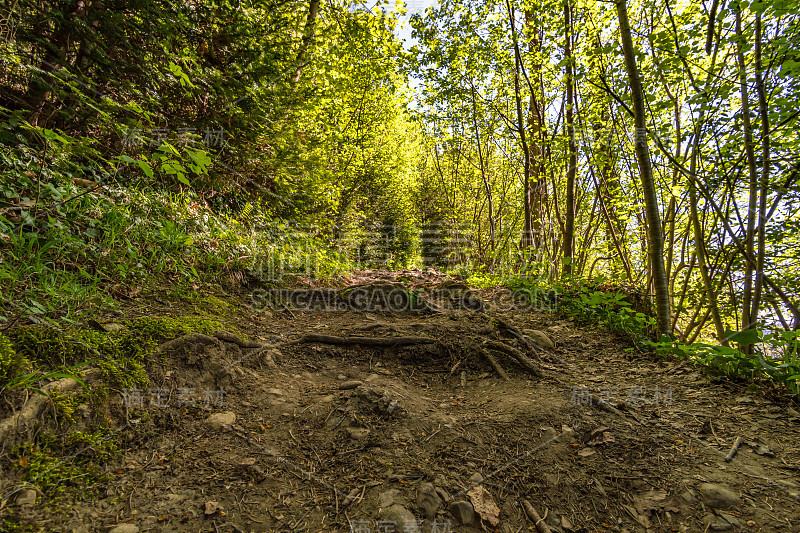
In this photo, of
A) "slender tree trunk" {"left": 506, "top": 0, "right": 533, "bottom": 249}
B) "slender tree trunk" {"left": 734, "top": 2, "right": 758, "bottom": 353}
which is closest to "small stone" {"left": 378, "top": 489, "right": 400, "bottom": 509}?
"slender tree trunk" {"left": 734, "top": 2, "right": 758, "bottom": 353}

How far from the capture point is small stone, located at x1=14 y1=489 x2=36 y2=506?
1.36 m

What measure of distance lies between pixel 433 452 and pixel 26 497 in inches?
77.2

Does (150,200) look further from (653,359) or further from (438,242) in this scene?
(438,242)

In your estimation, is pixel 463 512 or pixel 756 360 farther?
Answer: pixel 756 360

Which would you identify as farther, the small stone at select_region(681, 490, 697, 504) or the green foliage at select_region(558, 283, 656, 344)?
the green foliage at select_region(558, 283, 656, 344)

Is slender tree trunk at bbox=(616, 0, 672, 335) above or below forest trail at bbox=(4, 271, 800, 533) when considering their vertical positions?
above

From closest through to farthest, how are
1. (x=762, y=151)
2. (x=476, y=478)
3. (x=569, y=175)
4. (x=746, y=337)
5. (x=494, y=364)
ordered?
(x=476, y=478), (x=746, y=337), (x=494, y=364), (x=762, y=151), (x=569, y=175)

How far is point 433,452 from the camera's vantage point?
2180mm

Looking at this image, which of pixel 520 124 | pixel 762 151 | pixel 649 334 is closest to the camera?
pixel 762 151

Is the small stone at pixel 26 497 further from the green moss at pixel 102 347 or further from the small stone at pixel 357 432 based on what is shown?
the small stone at pixel 357 432

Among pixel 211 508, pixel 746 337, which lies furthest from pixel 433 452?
pixel 746 337

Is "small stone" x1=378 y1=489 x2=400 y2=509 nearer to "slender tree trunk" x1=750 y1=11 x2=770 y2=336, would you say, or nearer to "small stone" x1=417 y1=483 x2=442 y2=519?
"small stone" x1=417 y1=483 x2=442 y2=519

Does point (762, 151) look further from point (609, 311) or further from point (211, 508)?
point (211, 508)

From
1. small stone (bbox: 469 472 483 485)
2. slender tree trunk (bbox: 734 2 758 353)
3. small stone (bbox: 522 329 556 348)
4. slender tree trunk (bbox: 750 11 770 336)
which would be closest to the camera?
small stone (bbox: 469 472 483 485)
